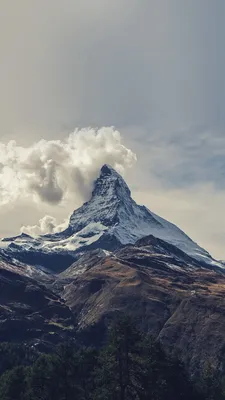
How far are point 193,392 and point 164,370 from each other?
16169mm

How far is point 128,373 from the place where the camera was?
110 metres

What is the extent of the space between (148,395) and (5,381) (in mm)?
39730

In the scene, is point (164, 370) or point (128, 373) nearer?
point (128, 373)

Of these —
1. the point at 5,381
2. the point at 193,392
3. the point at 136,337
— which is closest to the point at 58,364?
the point at 5,381

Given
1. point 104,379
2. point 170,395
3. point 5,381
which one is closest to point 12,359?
point 5,381

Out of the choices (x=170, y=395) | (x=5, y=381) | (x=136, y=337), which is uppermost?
(x=136, y=337)

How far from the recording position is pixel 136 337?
116m

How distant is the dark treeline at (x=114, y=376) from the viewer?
A: 365 ft

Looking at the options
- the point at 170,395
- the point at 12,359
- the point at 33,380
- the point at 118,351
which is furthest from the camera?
the point at 12,359

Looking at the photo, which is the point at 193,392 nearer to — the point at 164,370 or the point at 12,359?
the point at 164,370

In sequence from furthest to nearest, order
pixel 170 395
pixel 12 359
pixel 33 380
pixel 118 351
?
pixel 12 359
pixel 170 395
pixel 33 380
pixel 118 351

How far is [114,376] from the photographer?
11131 cm

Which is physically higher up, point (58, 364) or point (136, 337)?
point (136, 337)

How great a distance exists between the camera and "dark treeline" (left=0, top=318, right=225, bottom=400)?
111m
